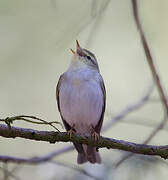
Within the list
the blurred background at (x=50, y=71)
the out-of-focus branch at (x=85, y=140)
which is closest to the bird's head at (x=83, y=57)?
the blurred background at (x=50, y=71)

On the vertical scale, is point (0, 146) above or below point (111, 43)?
below

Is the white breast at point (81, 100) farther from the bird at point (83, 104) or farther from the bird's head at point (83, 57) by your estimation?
the bird's head at point (83, 57)

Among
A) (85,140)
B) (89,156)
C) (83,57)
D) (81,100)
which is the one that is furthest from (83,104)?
(85,140)

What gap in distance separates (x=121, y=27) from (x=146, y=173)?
2292 mm

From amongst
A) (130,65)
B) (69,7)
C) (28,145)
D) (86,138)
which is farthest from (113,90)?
(86,138)

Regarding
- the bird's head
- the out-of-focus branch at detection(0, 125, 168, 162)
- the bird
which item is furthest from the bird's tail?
the out-of-focus branch at detection(0, 125, 168, 162)

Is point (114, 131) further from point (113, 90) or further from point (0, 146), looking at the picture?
point (0, 146)

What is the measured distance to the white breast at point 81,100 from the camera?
442cm

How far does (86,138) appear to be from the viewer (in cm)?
326

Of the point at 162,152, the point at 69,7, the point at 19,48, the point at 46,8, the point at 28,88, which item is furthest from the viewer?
the point at 28,88

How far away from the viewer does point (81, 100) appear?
14.5 feet

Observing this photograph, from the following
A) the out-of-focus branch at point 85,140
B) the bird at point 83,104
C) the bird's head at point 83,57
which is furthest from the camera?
the bird's head at point 83,57

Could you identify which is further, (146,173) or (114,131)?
(114,131)

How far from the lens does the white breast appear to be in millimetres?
4418
